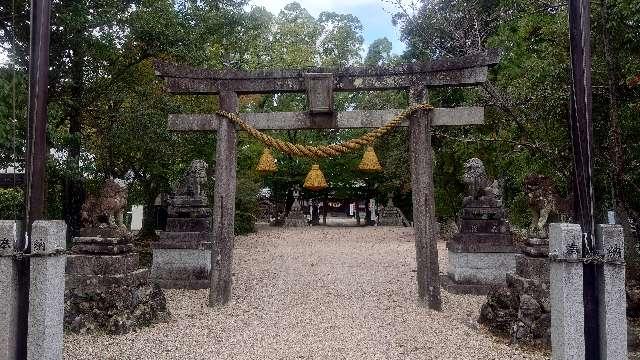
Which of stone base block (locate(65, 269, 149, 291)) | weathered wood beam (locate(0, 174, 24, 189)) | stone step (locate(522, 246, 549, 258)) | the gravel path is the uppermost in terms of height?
weathered wood beam (locate(0, 174, 24, 189))

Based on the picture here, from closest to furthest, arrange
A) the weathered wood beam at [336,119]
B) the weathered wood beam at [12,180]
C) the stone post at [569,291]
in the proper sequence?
the stone post at [569,291] < the weathered wood beam at [12,180] < the weathered wood beam at [336,119]

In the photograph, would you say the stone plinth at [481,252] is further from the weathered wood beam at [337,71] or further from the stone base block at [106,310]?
the stone base block at [106,310]

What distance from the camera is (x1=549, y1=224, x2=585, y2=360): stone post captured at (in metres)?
3.41

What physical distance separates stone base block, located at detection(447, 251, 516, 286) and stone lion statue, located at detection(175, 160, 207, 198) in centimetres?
535

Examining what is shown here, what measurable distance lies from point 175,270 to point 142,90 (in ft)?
16.6

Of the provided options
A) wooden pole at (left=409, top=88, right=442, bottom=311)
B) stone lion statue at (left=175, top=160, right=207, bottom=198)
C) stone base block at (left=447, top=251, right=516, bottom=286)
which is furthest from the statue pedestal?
wooden pole at (left=409, top=88, right=442, bottom=311)

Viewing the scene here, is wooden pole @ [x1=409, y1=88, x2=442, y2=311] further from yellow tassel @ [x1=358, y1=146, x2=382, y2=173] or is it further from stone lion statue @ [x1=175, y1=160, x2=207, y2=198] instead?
yellow tassel @ [x1=358, y1=146, x2=382, y2=173]

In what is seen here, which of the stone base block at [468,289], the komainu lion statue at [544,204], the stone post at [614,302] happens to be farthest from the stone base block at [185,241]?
the stone post at [614,302]

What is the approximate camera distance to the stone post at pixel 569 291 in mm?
3408

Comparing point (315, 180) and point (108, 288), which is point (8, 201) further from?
point (315, 180)

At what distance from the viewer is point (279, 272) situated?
10.8m

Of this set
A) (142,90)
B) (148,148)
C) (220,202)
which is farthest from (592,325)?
(142,90)

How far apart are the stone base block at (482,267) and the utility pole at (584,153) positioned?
18.6ft

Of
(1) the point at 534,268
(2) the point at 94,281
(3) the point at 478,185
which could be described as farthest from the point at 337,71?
(2) the point at 94,281
